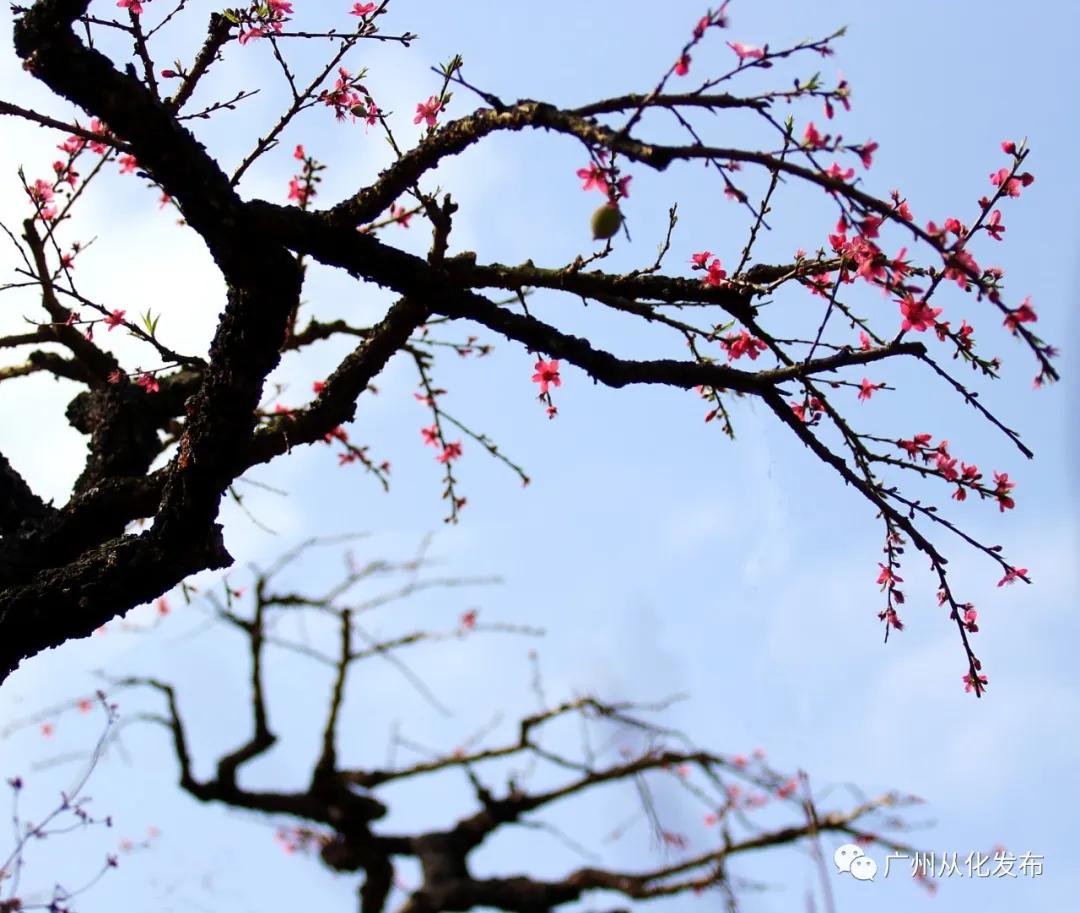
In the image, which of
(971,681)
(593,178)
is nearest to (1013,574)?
(971,681)

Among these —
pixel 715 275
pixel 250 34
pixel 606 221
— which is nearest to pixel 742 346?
pixel 715 275

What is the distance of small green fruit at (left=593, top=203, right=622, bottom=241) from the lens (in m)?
2.41

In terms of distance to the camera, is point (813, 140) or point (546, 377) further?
point (546, 377)

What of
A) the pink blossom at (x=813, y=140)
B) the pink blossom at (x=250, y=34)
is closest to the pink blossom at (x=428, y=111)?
the pink blossom at (x=250, y=34)

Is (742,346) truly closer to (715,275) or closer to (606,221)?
(715,275)

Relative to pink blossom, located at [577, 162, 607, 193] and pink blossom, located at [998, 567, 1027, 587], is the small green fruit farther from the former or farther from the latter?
pink blossom, located at [998, 567, 1027, 587]

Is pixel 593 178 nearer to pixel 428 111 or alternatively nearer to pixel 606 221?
pixel 606 221

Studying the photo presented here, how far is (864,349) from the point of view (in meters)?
2.93

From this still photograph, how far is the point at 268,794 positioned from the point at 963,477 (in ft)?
19.2

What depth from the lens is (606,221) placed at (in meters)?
2.44

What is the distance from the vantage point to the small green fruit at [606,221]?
2413 millimetres

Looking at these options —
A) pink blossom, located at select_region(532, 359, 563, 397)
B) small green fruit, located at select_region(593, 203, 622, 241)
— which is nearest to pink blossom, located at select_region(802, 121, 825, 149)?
small green fruit, located at select_region(593, 203, 622, 241)

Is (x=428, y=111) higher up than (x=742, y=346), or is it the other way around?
(x=428, y=111)

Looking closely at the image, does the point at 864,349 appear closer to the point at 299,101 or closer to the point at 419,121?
the point at 419,121
